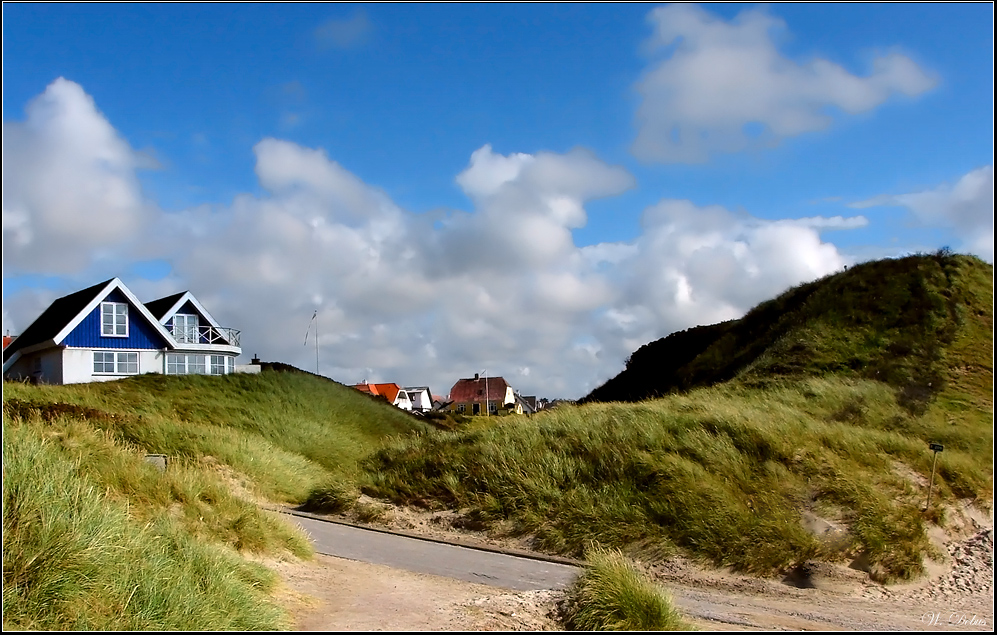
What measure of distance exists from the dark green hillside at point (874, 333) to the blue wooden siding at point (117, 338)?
24.4 metres

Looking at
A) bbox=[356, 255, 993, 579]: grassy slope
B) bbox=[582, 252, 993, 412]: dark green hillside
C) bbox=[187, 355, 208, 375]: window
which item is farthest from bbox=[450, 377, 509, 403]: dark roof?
bbox=[356, 255, 993, 579]: grassy slope

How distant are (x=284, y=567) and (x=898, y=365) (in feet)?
58.5

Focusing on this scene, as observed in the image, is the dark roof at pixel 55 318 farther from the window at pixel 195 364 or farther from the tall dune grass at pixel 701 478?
the tall dune grass at pixel 701 478

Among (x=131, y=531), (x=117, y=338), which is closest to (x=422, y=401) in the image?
(x=117, y=338)

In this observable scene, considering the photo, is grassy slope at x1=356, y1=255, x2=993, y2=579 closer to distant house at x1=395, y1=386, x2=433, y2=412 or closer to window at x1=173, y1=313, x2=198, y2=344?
window at x1=173, y1=313, x2=198, y2=344

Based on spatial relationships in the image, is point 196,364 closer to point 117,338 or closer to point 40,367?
point 117,338

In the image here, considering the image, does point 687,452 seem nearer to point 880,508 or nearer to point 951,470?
point 880,508

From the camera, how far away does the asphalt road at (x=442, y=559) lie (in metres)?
9.95

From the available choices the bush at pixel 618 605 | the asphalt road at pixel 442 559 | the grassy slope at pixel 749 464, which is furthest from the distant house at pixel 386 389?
the bush at pixel 618 605

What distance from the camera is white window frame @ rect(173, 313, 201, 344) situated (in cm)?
4294

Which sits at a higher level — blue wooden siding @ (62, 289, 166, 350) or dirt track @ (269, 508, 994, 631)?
blue wooden siding @ (62, 289, 166, 350)

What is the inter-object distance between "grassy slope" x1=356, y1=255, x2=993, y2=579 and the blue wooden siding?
86.4ft

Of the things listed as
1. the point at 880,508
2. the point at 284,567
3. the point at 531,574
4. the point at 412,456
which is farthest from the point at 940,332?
the point at 284,567

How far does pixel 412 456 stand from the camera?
624 inches
